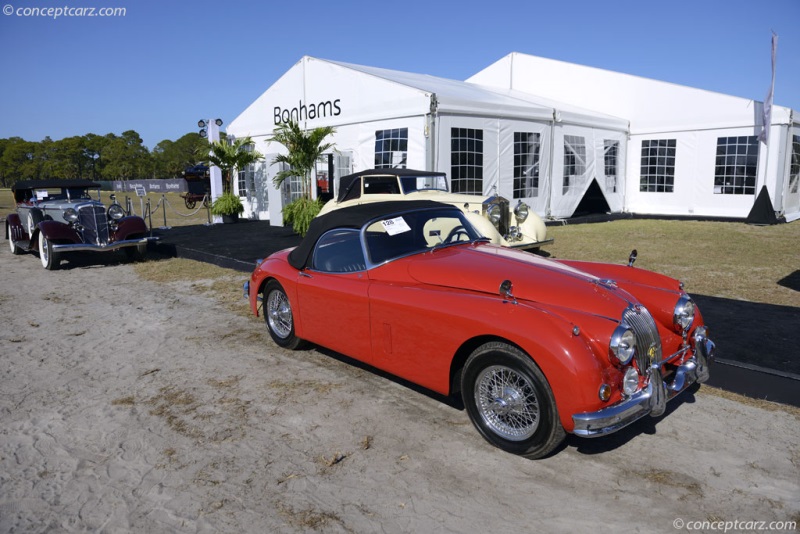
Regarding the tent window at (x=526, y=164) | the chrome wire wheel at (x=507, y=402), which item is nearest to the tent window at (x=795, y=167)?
the tent window at (x=526, y=164)

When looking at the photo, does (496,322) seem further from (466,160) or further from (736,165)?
(736,165)

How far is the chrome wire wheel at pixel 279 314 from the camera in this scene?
516 centimetres

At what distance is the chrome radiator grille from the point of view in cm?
1015

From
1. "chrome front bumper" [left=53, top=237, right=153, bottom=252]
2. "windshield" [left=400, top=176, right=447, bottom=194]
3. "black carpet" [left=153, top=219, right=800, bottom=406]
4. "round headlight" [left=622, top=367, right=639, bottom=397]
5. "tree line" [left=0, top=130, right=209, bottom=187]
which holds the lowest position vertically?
"black carpet" [left=153, top=219, right=800, bottom=406]

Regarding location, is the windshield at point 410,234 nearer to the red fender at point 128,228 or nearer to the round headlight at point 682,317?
the round headlight at point 682,317

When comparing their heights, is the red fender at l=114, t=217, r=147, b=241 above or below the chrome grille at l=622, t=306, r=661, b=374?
above

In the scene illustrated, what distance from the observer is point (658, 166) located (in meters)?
18.5

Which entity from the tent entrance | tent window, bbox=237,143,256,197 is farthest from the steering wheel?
tent window, bbox=237,143,256,197

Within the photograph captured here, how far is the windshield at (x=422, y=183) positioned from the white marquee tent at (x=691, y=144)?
37.3 feet

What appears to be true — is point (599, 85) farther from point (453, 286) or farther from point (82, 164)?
point (82, 164)

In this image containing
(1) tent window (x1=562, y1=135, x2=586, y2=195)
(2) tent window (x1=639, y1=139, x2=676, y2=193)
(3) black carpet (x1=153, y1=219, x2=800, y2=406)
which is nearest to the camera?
(3) black carpet (x1=153, y1=219, x2=800, y2=406)

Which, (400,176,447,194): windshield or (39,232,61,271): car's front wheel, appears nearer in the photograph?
(39,232,61,271): car's front wheel

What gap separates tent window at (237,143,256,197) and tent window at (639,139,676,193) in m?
13.9

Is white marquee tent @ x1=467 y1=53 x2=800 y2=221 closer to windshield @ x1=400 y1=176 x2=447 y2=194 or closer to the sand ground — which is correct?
windshield @ x1=400 y1=176 x2=447 y2=194
